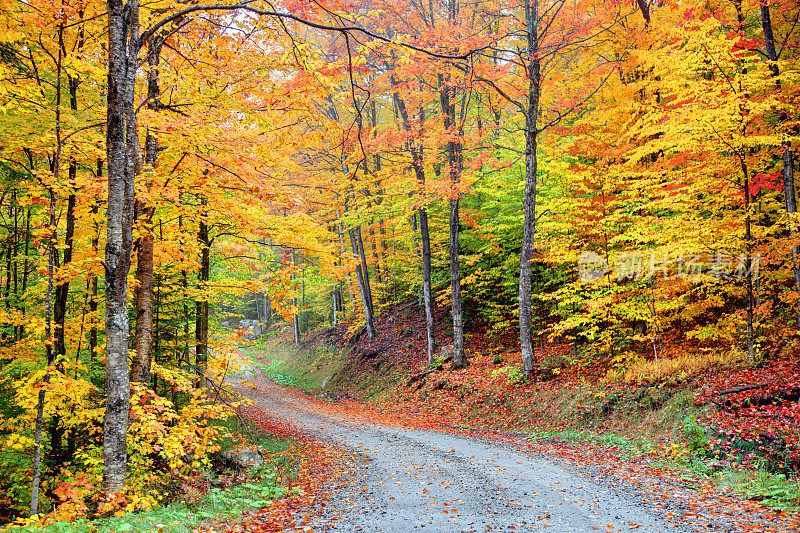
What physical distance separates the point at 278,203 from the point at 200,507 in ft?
15.4

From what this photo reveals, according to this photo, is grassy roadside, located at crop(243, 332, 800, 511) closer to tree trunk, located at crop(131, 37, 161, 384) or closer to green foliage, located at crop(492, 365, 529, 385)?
green foliage, located at crop(492, 365, 529, 385)

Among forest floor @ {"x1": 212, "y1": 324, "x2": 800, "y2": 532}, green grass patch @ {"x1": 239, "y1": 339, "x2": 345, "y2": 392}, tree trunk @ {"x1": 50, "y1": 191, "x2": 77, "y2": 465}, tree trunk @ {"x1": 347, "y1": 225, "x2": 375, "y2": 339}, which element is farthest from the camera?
green grass patch @ {"x1": 239, "y1": 339, "x2": 345, "y2": 392}

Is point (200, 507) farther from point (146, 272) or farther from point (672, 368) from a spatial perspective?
point (672, 368)

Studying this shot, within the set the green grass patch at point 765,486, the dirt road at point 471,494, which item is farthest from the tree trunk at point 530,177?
the green grass patch at point 765,486

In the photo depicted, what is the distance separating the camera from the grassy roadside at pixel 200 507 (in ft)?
14.2

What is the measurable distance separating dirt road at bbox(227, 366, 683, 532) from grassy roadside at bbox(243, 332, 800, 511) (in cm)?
161

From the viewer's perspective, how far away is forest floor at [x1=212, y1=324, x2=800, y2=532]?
5082mm

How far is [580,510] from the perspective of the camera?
5422 mm

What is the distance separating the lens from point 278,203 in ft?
24.5

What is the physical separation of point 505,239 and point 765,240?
786cm

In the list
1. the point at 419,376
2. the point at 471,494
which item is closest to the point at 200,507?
the point at 471,494

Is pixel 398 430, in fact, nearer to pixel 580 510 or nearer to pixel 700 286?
pixel 580 510

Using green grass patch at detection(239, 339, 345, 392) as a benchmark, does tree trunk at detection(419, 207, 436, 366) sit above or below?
above
